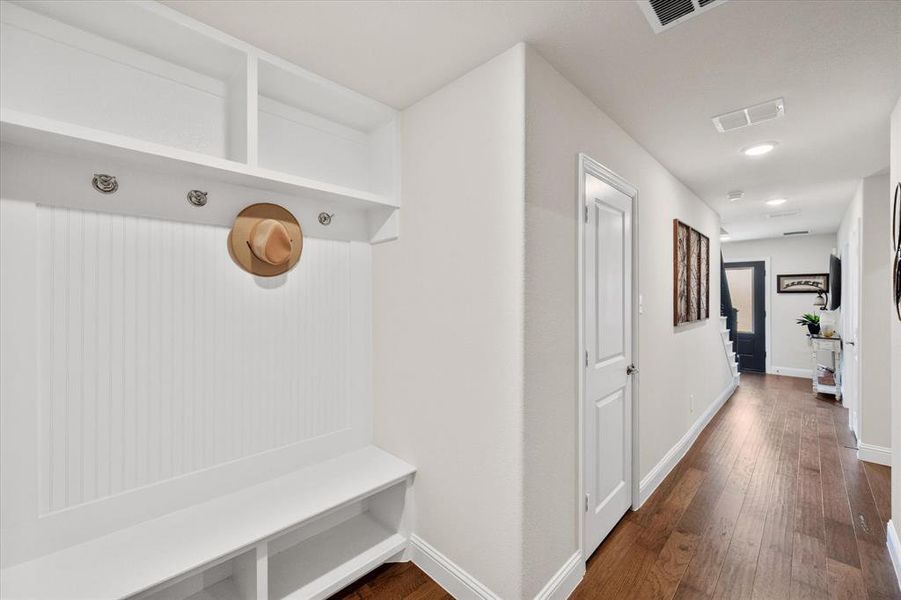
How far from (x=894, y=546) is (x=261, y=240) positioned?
11.4 ft

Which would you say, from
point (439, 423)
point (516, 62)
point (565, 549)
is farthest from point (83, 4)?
point (565, 549)

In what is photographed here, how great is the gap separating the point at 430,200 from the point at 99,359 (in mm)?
1480

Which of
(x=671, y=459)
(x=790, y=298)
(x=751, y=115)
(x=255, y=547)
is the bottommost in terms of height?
(x=671, y=459)

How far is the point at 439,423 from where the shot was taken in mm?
1903

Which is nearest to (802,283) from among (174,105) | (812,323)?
(812,323)

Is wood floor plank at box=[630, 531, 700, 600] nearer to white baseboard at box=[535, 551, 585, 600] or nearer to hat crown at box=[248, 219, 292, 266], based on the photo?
white baseboard at box=[535, 551, 585, 600]

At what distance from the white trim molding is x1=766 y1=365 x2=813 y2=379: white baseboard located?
7522 mm

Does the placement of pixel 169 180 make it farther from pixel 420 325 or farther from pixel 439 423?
pixel 439 423

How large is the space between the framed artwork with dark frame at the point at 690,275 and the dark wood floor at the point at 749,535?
1.24 meters

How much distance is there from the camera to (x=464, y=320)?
5.83 feet

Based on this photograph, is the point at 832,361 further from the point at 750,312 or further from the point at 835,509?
the point at 835,509

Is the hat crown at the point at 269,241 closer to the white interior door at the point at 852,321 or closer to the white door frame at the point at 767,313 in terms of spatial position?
the white interior door at the point at 852,321

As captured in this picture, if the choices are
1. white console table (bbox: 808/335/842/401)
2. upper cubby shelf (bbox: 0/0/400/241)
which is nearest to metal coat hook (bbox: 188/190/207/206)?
upper cubby shelf (bbox: 0/0/400/241)

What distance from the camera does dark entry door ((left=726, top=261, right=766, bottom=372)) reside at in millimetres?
6992
